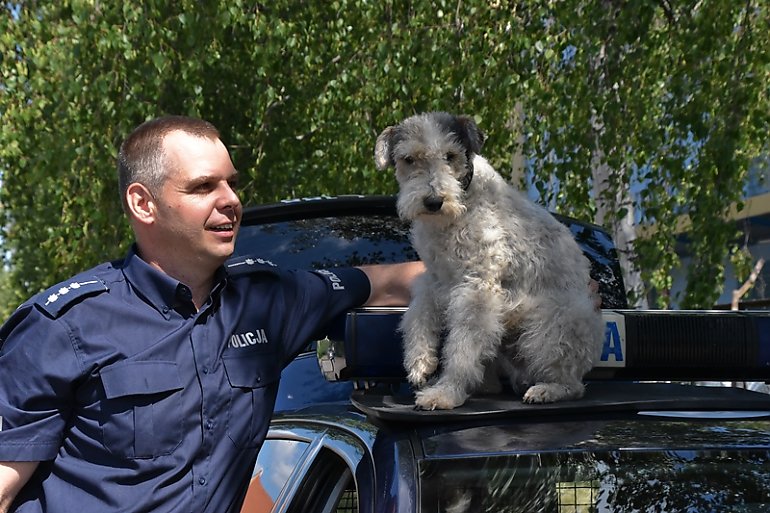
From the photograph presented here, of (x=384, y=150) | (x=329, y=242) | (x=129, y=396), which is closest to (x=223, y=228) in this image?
(x=129, y=396)

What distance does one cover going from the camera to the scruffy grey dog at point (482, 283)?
2719 millimetres

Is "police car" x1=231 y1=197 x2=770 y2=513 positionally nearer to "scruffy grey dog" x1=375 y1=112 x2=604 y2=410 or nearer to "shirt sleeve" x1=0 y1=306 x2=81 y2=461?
"scruffy grey dog" x1=375 y1=112 x2=604 y2=410

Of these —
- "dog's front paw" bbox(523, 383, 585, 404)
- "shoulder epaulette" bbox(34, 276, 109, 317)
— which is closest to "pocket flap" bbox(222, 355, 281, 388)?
"shoulder epaulette" bbox(34, 276, 109, 317)

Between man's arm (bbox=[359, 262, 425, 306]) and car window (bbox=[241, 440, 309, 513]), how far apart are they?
0.53m

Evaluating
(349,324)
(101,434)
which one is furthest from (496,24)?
(101,434)

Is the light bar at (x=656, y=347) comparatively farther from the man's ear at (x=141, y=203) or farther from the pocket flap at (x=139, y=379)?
the man's ear at (x=141, y=203)

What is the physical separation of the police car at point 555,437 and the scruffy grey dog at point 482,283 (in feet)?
0.29

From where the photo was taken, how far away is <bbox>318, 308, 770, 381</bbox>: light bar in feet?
8.68

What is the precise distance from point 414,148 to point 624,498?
52.5 inches

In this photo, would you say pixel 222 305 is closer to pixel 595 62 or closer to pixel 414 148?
pixel 414 148

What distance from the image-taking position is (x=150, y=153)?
2.53 metres

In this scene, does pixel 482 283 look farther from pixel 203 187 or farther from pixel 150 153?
pixel 150 153

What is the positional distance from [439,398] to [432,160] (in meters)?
0.82

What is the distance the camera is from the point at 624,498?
211cm
